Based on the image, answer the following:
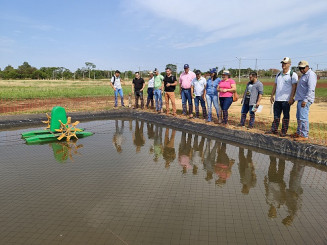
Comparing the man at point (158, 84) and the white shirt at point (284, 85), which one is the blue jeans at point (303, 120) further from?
the man at point (158, 84)

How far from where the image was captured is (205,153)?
5223 mm

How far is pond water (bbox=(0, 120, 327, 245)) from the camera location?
2514 millimetres

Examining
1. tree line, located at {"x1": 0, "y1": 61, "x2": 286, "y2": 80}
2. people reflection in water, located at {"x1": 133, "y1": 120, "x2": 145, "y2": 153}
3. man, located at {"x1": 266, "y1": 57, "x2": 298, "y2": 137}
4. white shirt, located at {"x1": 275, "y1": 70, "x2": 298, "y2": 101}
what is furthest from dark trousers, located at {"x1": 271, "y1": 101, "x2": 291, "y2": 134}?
tree line, located at {"x1": 0, "y1": 61, "x2": 286, "y2": 80}

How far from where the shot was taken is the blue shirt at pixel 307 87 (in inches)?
189

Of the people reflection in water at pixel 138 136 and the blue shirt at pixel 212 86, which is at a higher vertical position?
the blue shirt at pixel 212 86

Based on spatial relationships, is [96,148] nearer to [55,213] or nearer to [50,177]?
[50,177]

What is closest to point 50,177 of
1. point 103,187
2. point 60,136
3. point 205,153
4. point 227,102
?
point 103,187

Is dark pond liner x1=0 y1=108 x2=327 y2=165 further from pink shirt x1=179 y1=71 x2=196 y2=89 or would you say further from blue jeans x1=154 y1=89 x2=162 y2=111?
pink shirt x1=179 y1=71 x2=196 y2=89

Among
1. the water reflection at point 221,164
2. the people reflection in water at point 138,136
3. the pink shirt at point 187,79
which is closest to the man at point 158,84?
the pink shirt at point 187,79

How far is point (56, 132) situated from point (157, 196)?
13.6ft

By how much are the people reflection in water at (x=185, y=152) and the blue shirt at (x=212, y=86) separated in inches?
57.3

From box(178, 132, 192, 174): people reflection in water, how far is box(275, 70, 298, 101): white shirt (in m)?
2.33

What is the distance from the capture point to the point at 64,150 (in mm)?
5328

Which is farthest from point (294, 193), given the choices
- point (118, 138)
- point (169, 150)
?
point (118, 138)
